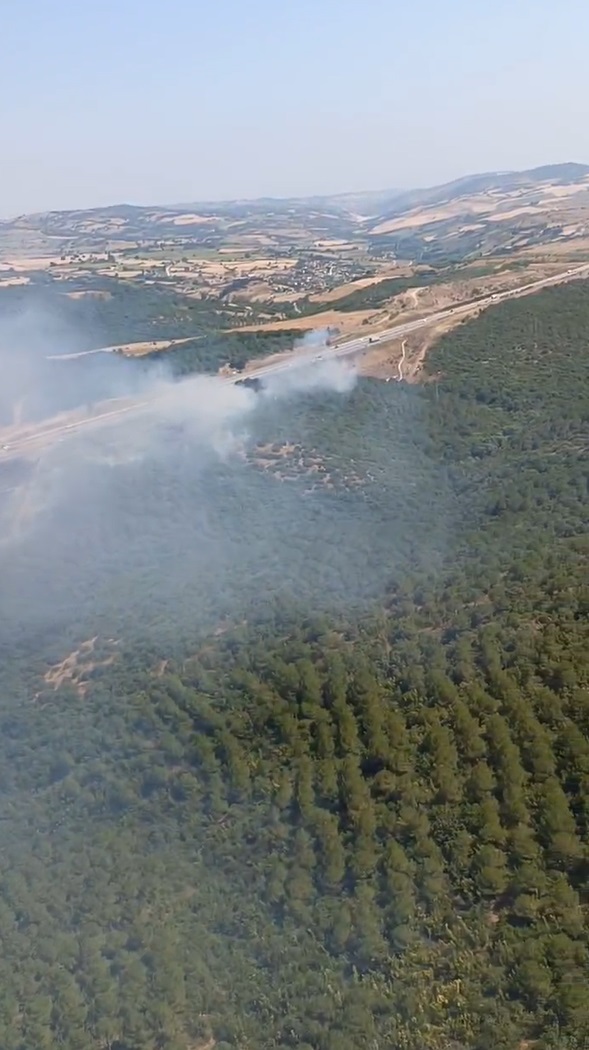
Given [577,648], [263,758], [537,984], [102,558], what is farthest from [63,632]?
[537,984]

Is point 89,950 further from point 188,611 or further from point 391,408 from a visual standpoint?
point 391,408

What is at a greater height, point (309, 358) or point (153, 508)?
point (309, 358)

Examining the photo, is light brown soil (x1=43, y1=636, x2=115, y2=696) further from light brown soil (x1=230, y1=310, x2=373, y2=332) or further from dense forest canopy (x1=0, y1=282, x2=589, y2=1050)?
light brown soil (x1=230, y1=310, x2=373, y2=332)

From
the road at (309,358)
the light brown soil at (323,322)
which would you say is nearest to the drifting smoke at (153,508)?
the road at (309,358)

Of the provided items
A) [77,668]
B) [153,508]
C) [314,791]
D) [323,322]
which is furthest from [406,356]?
[314,791]

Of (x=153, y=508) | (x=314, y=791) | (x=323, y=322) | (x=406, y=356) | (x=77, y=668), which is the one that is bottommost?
(x=77, y=668)

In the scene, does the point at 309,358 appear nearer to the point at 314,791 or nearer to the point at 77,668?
the point at 77,668
